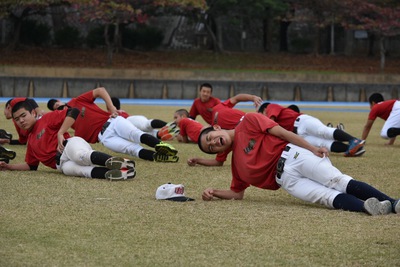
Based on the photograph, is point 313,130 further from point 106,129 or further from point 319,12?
point 319,12

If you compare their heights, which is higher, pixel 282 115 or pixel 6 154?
pixel 282 115

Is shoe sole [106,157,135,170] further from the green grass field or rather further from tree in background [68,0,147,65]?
tree in background [68,0,147,65]

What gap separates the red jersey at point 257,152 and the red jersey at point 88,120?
15.7 feet

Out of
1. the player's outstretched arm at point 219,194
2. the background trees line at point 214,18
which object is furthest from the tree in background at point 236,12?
the player's outstretched arm at point 219,194

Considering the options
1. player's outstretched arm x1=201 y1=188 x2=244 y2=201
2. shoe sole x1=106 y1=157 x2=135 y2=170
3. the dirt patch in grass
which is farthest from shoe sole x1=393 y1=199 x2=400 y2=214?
the dirt patch in grass

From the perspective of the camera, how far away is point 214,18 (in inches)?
1889

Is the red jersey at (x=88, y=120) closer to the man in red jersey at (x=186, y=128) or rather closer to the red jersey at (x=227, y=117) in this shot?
→ the red jersey at (x=227, y=117)

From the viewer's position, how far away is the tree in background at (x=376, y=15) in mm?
44625

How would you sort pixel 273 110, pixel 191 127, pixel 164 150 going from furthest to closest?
1. pixel 191 127
2. pixel 273 110
3. pixel 164 150

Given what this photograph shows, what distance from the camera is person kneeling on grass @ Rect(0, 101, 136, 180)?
33.9 feet

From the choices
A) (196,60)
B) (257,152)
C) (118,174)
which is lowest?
(196,60)

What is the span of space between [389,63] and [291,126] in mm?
36423

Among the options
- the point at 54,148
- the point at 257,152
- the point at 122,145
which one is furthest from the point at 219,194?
the point at 122,145

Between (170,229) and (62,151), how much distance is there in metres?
3.64
